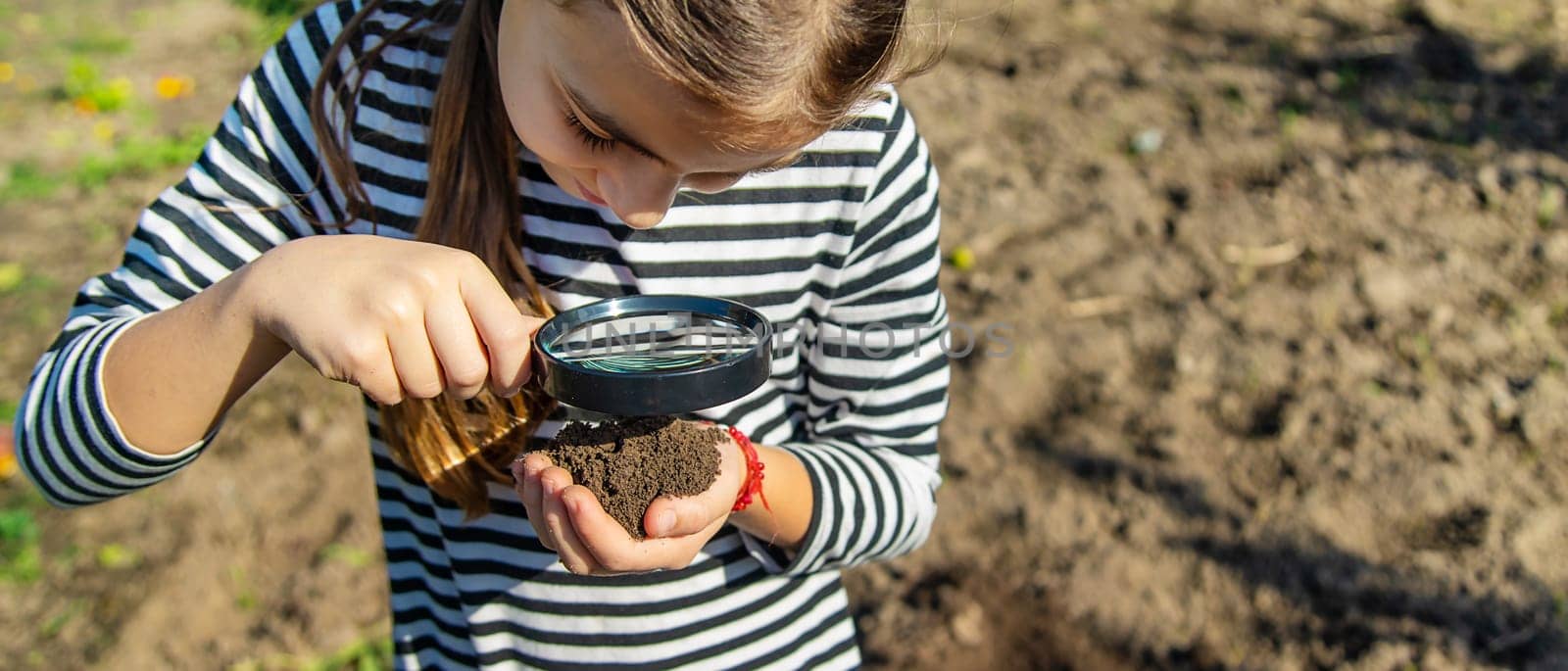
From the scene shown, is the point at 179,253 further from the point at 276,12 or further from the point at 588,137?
the point at 276,12

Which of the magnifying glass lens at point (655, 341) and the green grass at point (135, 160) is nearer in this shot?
the magnifying glass lens at point (655, 341)

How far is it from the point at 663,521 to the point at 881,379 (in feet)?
1.63

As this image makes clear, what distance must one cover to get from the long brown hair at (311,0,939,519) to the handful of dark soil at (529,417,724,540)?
0.23 meters

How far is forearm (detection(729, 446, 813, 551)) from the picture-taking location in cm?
153

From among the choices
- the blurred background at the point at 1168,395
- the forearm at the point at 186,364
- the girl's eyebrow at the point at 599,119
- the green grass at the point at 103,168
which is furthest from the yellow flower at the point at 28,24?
the girl's eyebrow at the point at 599,119

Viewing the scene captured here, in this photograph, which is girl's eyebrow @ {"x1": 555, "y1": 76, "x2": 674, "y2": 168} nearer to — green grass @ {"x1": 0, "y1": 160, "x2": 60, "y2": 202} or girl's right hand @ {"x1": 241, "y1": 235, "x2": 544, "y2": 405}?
girl's right hand @ {"x1": 241, "y1": 235, "x2": 544, "y2": 405}

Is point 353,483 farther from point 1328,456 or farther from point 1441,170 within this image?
point 1441,170

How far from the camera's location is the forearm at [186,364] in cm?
128

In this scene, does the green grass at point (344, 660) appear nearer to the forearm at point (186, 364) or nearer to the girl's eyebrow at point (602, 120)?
the forearm at point (186, 364)

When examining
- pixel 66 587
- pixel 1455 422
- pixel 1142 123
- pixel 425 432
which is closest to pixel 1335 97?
pixel 1142 123

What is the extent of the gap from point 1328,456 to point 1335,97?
2.20 metres

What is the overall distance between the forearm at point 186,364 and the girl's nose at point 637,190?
0.40m

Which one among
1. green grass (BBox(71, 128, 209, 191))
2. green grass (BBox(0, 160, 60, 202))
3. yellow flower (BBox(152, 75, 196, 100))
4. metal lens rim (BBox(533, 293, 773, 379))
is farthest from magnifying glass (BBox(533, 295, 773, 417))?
yellow flower (BBox(152, 75, 196, 100))

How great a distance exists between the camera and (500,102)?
148 centimetres
